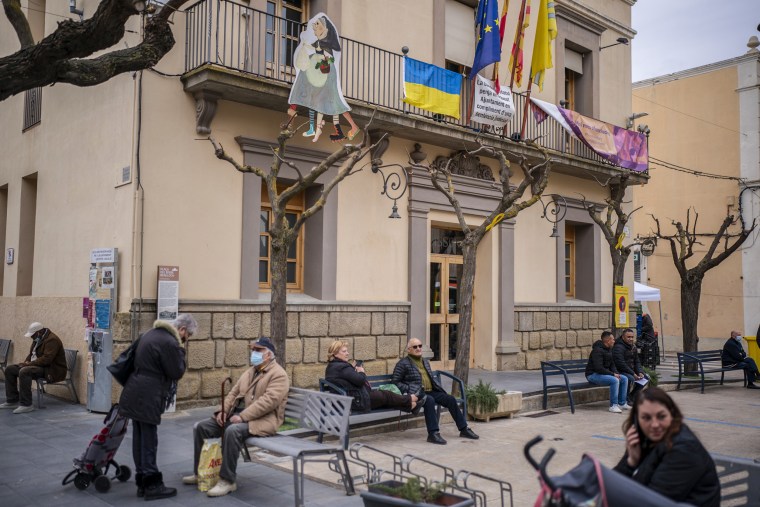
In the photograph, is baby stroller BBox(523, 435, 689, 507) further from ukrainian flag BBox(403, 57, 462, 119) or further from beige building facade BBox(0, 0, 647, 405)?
ukrainian flag BBox(403, 57, 462, 119)

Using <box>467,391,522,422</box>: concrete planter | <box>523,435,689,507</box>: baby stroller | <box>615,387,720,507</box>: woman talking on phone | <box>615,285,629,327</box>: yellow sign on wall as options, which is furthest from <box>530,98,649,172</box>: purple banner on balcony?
<box>523,435,689,507</box>: baby stroller

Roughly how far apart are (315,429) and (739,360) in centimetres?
1257

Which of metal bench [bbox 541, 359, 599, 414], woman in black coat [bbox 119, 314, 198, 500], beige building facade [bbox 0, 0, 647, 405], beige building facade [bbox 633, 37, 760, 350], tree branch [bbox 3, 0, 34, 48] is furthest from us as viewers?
beige building facade [bbox 633, 37, 760, 350]

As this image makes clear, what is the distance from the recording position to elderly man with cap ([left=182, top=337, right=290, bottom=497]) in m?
6.41

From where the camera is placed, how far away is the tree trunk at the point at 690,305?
17.6 m

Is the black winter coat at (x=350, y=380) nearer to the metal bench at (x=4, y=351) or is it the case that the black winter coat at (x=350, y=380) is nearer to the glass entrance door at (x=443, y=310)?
the glass entrance door at (x=443, y=310)

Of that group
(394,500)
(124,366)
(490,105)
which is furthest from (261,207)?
(394,500)

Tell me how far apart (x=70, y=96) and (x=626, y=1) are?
50.0ft

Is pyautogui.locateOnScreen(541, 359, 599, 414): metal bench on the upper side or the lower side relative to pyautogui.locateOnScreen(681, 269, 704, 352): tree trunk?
lower

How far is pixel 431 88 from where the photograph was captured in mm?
13805

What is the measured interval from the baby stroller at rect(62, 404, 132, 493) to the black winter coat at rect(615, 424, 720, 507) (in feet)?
15.2

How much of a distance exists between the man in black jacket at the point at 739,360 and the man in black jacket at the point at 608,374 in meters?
5.28

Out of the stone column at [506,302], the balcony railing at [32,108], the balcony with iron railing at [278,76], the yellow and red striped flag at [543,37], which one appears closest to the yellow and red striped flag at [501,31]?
the balcony with iron railing at [278,76]

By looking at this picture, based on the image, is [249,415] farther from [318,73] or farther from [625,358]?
[625,358]
